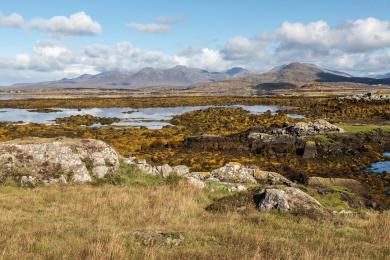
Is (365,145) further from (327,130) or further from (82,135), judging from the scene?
(82,135)

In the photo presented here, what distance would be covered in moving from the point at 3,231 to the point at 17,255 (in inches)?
87.5

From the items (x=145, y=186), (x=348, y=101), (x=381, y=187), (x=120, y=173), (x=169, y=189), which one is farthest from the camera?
(x=348, y=101)

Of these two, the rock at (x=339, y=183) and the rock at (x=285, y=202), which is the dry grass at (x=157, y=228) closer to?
the rock at (x=285, y=202)

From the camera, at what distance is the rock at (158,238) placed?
30.8 ft

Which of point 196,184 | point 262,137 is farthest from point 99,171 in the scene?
point 262,137

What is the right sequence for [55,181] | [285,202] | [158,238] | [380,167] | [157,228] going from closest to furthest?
1. [158,238]
2. [157,228]
3. [285,202]
4. [55,181]
5. [380,167]

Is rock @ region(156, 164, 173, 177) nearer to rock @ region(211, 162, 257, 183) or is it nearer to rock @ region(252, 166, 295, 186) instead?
rock @ region(211, 162, 257, 183)

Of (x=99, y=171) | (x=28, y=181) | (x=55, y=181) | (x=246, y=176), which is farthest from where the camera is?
(x=246, y=176)

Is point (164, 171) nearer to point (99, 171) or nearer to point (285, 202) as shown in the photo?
point (99, 171)

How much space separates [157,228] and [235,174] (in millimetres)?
13408

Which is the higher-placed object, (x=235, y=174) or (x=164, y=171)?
(x=164, y=171)

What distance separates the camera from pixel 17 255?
812 centimetres

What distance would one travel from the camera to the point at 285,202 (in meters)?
13.7

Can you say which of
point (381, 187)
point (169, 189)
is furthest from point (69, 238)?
point (381, 187)
